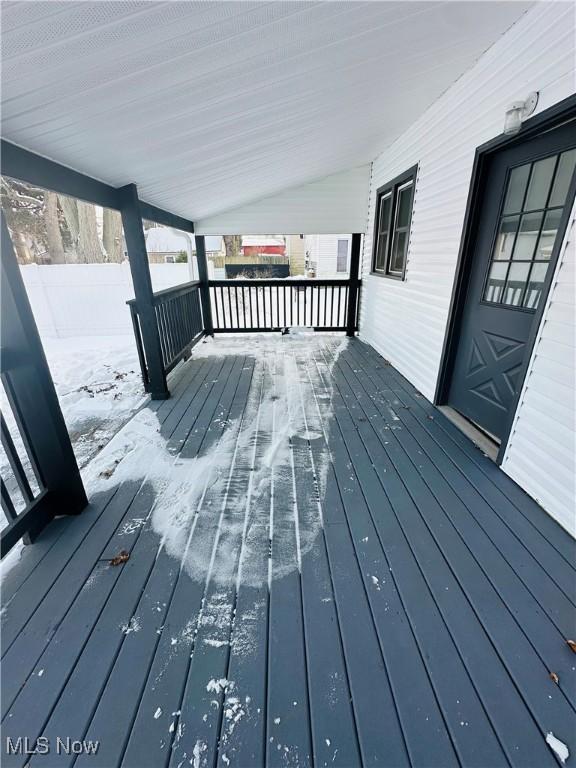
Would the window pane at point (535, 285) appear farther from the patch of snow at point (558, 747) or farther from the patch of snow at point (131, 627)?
the patch of snow at point (131, 627)

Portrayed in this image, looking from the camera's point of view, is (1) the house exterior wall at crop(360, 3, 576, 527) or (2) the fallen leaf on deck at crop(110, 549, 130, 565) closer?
(2) the fallen leaf on deck at crop(110, 549, 130, 565)

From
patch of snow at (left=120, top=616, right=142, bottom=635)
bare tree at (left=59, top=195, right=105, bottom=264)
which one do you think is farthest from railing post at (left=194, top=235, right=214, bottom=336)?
patch of snow at (left=120, top=616, right=142, bottom=635)

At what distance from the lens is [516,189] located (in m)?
2.29

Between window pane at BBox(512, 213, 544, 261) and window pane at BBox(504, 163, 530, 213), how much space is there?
0.43 ft

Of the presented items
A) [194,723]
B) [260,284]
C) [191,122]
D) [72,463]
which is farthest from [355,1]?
[260,284]

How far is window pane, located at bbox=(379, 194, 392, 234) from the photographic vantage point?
187 inches

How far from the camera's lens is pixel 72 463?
1.85 m

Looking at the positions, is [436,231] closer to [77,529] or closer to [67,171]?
[67,171]

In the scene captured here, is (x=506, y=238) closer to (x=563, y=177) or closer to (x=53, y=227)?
(x=563, y=177)

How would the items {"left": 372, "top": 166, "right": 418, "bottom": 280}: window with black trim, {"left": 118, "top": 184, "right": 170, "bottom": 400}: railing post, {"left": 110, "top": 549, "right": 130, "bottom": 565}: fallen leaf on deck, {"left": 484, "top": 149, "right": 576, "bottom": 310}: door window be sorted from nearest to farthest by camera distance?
{"left": 110, "top": 549, "right": 130, "bottom": 565}: fallen leaf on deck → {"left": 484, "top": 149, "right": 576, "bottom": 310}: door window → {"left": 118, "top": 184, "right": 170, "bottom": 400}: railing post → {"left": 372, "top": 166, "right": 418, "bottom": 280}: window with black trim

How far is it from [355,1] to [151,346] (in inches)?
116

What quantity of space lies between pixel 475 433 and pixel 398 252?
107 inches

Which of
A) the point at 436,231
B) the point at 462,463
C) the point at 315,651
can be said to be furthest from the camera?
the point at 436,231

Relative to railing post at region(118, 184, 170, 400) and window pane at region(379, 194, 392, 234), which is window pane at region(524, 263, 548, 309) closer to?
window pane at region(379, 194, 392, 234)
